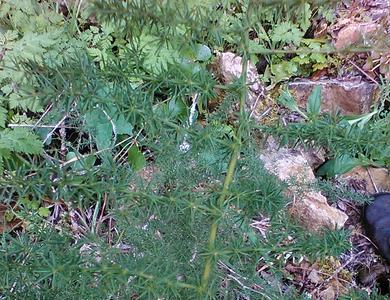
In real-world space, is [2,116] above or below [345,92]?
above

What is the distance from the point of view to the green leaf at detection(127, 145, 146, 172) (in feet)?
6.96

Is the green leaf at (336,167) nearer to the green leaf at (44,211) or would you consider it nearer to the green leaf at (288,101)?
the green leaf at (288,101)

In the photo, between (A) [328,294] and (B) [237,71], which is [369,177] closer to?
(A) [328,294]

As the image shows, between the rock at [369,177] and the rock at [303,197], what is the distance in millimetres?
243

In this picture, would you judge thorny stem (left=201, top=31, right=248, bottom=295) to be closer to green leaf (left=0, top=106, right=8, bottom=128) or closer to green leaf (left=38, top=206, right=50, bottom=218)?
green leaf (left=38, top=206, right=50, bottom=218)

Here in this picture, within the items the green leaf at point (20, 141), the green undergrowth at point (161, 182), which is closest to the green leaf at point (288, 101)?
the green undergrowth at point (161, 182)

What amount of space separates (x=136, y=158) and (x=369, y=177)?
1035 mm

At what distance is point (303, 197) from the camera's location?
2049mm

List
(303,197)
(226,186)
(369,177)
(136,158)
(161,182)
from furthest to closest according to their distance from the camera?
(369,177), (136,158), (303,197), (161,182), (226,186)

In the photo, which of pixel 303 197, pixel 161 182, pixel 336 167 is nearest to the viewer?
pixel 161 182

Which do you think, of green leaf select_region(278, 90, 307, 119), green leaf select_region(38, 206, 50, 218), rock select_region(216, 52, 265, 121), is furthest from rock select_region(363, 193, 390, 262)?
green leaf select_region(38, 206, 50, 218)

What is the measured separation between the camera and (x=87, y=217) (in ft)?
7.06

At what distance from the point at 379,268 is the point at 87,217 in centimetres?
115

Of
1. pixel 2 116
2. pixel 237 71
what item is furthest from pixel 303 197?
pixel 2 116
